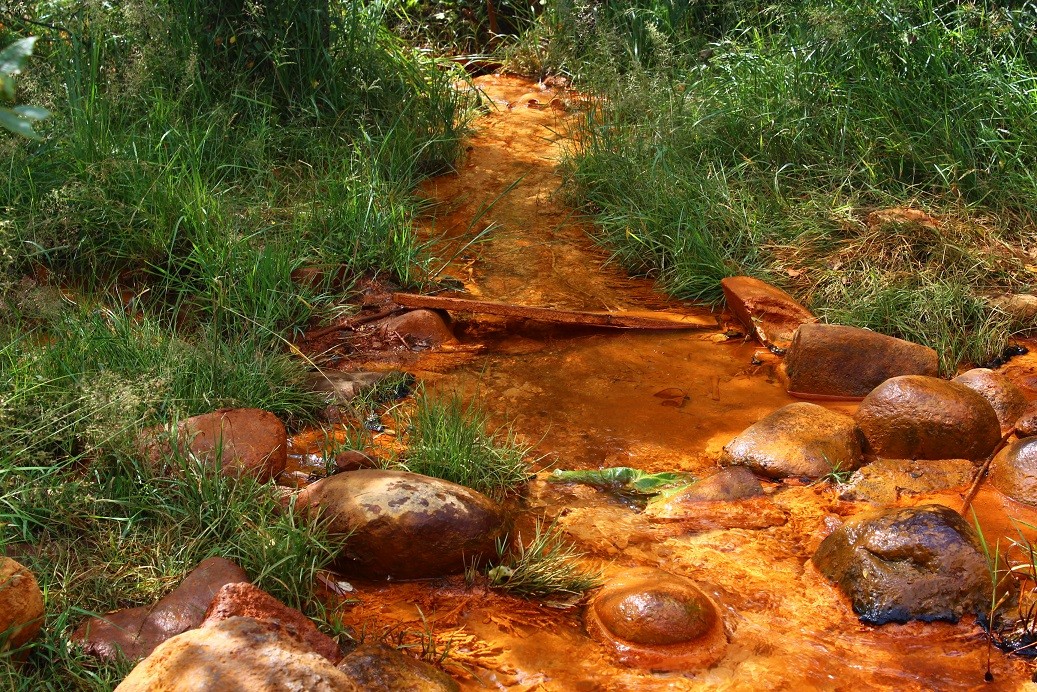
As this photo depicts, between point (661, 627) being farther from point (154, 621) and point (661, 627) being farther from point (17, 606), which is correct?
point (17, 606)

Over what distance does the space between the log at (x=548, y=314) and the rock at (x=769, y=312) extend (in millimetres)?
229

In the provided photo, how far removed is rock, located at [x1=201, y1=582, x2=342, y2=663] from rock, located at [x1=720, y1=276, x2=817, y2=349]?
9.56ft

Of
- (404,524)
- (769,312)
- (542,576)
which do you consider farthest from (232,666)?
(769,312)

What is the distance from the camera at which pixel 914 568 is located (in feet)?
10.2

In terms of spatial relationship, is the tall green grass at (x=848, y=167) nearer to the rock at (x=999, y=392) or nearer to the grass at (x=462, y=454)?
the rock at (x=999, y=392)

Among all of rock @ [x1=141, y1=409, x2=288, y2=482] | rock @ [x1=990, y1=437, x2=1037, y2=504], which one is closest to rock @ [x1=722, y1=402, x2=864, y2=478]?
rock @ [x1=990, y1=437, x2=1037, y2=504]

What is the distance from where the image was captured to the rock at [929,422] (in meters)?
3.92

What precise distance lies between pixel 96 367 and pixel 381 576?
4.41ft

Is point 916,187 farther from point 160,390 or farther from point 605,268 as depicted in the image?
point 160,390

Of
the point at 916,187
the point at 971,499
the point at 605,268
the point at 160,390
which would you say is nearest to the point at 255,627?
the point at 160,390

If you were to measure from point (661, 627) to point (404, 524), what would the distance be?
81 centimetres

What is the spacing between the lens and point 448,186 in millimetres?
6465

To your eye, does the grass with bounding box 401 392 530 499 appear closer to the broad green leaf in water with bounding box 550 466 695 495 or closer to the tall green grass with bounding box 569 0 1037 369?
the broad green leaf in water with bounding box 550 466 695 495

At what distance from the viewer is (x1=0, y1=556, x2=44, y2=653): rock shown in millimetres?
2504
